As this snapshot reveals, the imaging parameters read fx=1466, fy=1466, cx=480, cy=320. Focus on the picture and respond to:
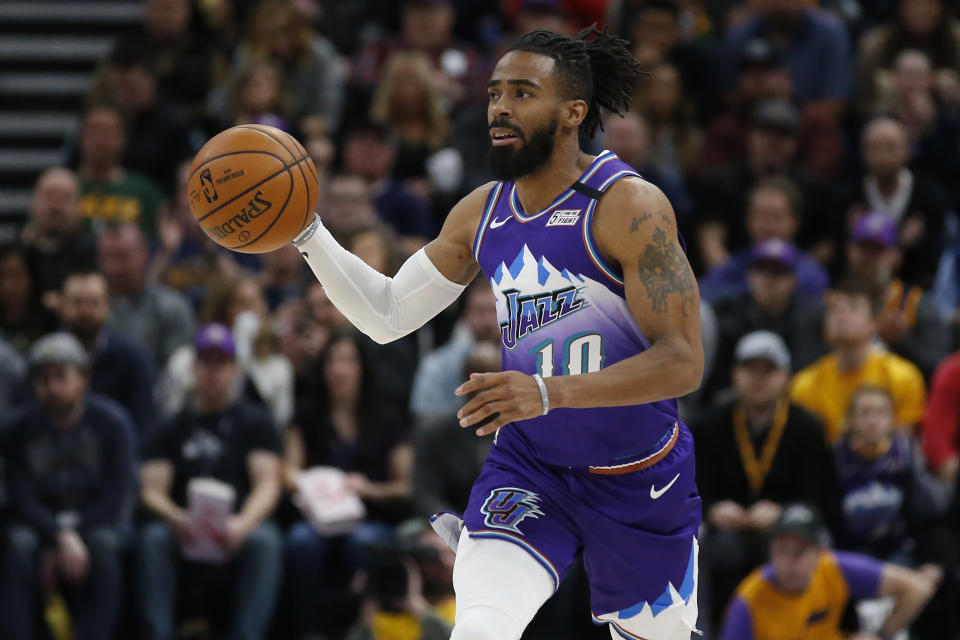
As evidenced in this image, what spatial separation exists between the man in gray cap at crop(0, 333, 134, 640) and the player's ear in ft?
15.0

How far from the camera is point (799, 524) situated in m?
7.86

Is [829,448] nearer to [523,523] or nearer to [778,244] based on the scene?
[778,244]

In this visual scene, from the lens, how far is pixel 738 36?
11.8 m

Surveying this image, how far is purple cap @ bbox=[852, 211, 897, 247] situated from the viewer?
948 cm

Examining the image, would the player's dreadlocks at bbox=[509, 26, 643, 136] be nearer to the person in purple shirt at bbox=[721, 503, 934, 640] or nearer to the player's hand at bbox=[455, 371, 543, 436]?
the player's hand at bbox=[455, 371, 543, 436]

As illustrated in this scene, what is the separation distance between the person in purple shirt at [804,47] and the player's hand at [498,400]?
26.2ft

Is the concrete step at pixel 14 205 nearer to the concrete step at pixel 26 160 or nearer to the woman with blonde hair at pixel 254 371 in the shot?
the concrete step at pixel 26 160

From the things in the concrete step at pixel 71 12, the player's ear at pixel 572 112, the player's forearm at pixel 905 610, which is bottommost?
the player's forearm at pixel 905 610

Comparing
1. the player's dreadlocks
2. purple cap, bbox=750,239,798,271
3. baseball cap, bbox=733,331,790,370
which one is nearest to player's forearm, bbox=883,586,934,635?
baseball cap, bbox=733,331,790,370

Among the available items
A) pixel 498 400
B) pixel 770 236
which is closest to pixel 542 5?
pixel 770 236

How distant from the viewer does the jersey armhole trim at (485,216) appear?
518 cm

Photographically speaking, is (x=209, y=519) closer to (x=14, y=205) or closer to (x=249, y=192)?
(x=249, y=192)

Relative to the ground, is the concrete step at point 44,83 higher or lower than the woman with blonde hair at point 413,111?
higher

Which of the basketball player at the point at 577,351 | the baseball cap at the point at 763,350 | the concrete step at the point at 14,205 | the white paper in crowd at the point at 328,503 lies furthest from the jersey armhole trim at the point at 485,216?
the concrete step at the point at 14,205
